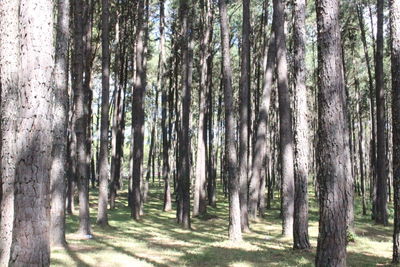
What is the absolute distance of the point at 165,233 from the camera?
602 inches

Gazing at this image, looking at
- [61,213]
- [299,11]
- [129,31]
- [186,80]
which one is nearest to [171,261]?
[61,213]

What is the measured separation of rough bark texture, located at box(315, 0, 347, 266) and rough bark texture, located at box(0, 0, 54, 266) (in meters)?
4.26

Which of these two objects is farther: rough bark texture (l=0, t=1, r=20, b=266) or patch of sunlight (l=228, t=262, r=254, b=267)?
patch of sunlight (l=228, t=262, r=254, b=267)

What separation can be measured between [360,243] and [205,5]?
48.4 feet

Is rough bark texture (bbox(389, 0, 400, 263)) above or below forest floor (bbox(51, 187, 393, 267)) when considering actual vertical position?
above

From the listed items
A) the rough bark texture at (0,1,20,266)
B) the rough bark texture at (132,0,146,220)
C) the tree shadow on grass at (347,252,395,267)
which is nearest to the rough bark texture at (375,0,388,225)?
the tree shadow on grass at (347,252,395,267)

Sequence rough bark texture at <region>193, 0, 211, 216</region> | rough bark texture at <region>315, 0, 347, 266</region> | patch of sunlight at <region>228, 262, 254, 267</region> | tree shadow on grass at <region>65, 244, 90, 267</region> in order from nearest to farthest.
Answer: rough bark texture at <region>315, 0, 347, 266</region> < tree shadow on grass at <region>65, 244, 90, 267</region> < patch of sunlight at <region>228, 262, 254, 267</region> < rough bark texture at <region>193, 0, 211, 216</region>

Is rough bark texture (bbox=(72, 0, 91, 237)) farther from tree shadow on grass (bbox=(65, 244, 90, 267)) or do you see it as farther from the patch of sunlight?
the patch of sunlight

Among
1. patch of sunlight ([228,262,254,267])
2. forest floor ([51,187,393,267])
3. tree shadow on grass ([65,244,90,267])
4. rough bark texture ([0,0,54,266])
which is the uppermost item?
rough bark texture ([0,0,54,266])

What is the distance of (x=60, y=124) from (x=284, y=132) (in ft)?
21.7

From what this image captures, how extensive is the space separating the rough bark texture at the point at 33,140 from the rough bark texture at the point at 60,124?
5.52 meters

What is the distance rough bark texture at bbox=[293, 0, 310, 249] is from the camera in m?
10.0

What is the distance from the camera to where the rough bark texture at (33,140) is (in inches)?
176

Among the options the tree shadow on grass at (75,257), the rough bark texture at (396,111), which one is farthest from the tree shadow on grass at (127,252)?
the rough bark texture at (396,111)
